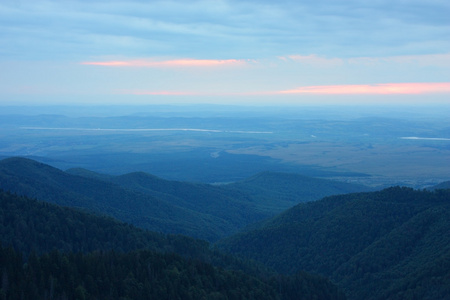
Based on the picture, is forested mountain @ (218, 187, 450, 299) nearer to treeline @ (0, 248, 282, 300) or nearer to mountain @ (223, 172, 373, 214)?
treeline @ (0, 248, 282, 300)

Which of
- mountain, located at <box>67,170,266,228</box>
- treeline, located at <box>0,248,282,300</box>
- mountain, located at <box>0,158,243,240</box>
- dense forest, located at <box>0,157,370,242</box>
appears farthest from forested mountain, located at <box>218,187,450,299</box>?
mountain, located at <box>67,170,266,228</box>

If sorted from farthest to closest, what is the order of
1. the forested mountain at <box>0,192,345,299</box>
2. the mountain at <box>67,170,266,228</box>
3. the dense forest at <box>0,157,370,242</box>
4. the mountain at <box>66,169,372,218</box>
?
the mountain at <box>66,169,372,218</box> < the mountain at <box>67,170,266,228</box> < the dense forest at <box>0,157,370,242</box> < the forested mountain at <box>0,192,345,299</box>

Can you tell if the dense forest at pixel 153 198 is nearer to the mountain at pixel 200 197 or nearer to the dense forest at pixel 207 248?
the mountain at pixel 200 197

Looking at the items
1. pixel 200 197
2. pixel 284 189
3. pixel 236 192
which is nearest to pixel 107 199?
pixel 200 197

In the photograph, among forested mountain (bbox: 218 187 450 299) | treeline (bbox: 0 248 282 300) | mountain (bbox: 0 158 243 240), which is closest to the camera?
treeline (bbox: 0 248 282 300)

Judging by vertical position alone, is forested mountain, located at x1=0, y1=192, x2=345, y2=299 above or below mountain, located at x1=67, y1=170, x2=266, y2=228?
above

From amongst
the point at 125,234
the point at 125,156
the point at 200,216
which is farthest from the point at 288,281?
the point at 125,156

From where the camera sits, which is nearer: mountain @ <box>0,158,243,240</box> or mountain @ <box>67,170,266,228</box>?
mountain @ <box>0,158,243,240</box>

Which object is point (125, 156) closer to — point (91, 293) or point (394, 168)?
point (394, 168)
